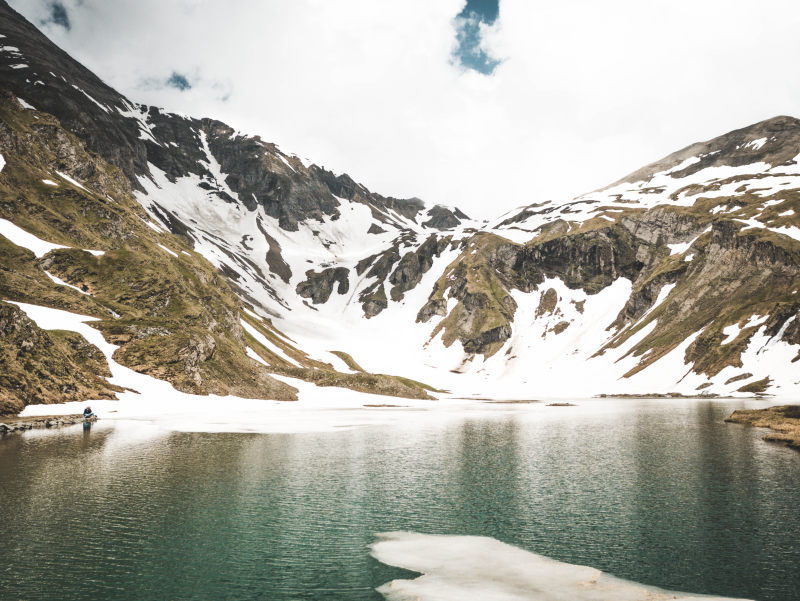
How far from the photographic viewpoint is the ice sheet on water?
15.1m

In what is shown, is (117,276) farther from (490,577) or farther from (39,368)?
(490,577)

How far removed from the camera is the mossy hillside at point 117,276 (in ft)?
257

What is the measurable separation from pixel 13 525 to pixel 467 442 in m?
36.8

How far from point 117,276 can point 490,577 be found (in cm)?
9866

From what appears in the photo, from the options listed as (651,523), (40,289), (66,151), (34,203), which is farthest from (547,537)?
(66,151)

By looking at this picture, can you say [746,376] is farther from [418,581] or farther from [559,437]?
[418,581]

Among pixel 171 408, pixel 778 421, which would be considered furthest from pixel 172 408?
pixel 778 421

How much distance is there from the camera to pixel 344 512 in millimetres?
24344

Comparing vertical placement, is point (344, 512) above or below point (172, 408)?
below

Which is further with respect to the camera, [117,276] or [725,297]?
[725,297]

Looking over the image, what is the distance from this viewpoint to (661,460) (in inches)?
1480

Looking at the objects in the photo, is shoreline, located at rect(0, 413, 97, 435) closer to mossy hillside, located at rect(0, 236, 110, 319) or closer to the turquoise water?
the turquoise water

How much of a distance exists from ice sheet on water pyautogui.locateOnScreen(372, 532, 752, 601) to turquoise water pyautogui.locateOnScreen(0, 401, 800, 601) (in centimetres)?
77

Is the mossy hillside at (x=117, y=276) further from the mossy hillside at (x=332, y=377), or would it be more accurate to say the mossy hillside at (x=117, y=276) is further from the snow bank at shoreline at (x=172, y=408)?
the mossy hillside at (x=332, y=377)
